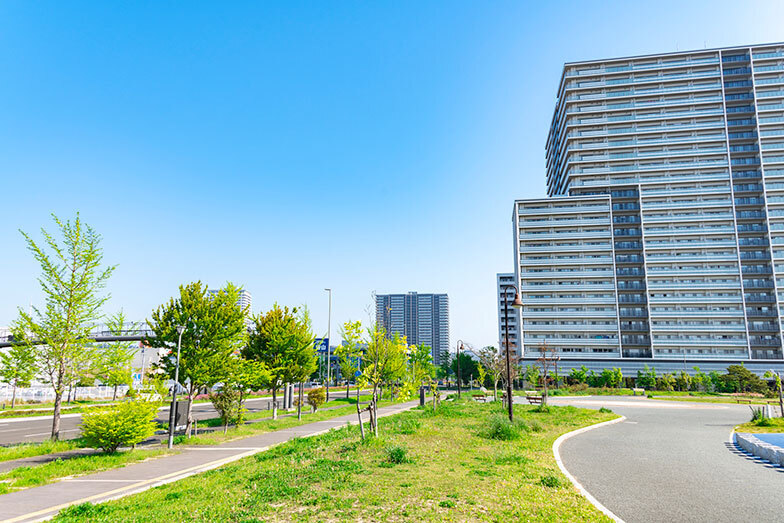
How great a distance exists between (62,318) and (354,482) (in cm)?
1808

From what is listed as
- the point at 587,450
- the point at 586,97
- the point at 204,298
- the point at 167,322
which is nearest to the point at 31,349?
the point at 167,322

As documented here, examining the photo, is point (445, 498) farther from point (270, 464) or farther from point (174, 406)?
point (174, 406)

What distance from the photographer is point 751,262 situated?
8594 centimetres

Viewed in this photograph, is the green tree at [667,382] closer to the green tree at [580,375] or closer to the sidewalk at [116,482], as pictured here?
the green tree at [580,375]

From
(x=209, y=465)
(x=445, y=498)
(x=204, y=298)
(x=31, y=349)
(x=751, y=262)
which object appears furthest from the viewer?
(x=751, y=262)

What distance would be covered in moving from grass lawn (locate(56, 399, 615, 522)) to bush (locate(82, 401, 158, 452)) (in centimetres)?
459

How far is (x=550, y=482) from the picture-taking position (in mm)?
9844

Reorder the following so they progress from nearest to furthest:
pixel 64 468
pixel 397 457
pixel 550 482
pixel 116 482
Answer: pixel 550 482 < pixel 397 457 < pixel 116 482 < pixel 64 468

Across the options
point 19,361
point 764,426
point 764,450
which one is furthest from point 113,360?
point 764,426

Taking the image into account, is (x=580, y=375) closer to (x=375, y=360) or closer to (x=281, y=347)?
(x=281, y=347)

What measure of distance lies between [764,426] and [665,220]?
77034mm

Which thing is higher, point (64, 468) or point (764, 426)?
Result: point (64, 468)

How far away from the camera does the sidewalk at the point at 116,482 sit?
9820mm

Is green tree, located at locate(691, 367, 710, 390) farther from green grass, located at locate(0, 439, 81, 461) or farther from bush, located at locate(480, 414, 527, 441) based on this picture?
green grass, located at locate(0, 439, 81, 461)
